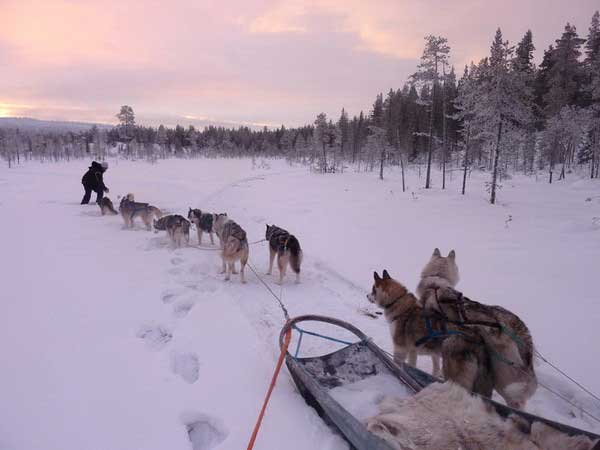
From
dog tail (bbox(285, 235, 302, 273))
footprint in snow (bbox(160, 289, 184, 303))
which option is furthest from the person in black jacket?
dog tail (bbox(285, 235, 302, 273))

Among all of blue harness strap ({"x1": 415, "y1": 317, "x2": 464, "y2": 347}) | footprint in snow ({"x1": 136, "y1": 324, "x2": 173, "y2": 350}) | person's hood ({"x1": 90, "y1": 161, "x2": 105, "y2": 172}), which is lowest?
footprint in snow ({"x1": 136, "y1": 324, "x2": 173, "y2": 350})

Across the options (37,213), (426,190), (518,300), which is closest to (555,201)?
(426,190)

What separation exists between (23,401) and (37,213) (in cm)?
1183

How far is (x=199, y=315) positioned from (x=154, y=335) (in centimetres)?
80

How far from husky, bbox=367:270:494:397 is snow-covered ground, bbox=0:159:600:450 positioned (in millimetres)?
839

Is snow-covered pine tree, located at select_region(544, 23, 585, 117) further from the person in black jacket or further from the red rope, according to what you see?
the red rope

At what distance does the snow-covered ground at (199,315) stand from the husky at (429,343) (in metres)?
0.84

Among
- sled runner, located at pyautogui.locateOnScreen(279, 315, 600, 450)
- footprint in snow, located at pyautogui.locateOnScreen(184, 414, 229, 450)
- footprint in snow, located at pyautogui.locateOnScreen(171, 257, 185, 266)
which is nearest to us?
sled runner, located at pyautogui.locateOnScreen(279, 315, 600, 450)

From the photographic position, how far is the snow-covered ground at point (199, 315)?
3.20m

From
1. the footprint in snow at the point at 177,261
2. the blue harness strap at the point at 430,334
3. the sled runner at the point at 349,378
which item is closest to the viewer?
the sled runner at the point at 349,378

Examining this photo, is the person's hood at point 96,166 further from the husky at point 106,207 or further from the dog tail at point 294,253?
the dog tail at point 294,253

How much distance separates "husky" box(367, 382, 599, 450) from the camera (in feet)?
7.57

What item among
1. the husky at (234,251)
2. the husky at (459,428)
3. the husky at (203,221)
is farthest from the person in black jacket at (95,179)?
the husky at (459,428)

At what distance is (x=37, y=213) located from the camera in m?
12.4
